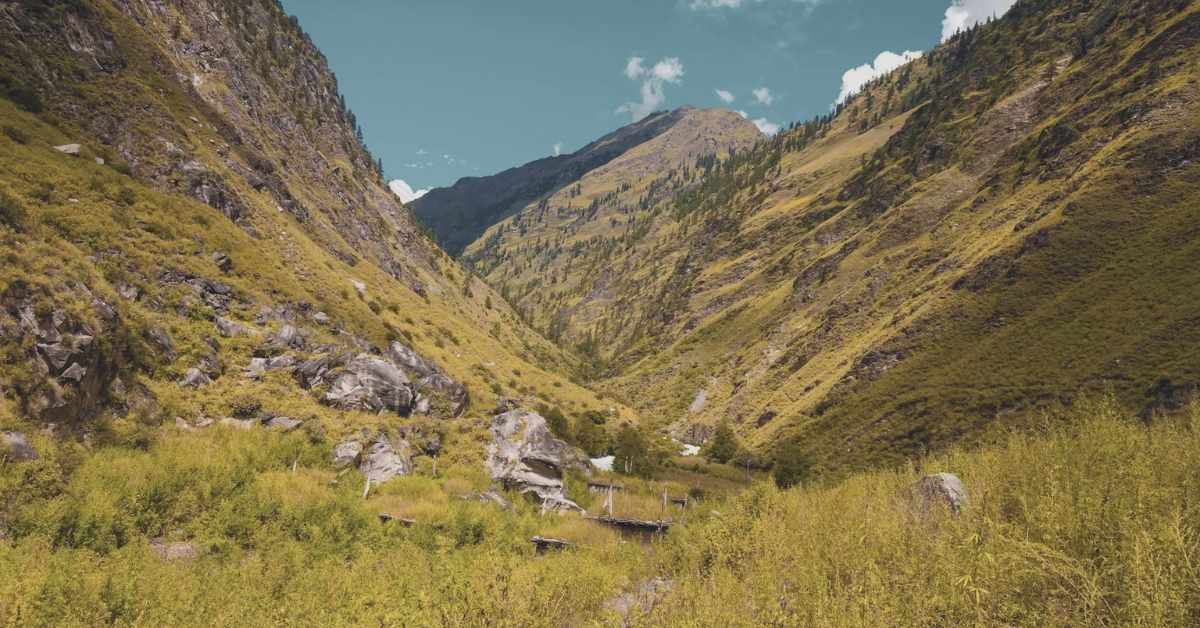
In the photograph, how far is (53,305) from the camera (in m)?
20.6

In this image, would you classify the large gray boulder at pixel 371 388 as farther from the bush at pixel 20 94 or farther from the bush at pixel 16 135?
the bush at pixel 20 94

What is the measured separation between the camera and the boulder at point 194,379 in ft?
86.0

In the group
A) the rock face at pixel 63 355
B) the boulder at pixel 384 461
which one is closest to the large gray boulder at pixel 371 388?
the boulder at pixel 384 461

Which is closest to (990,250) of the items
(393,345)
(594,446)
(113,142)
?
(594,446)

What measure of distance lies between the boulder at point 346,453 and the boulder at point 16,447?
1136 cm

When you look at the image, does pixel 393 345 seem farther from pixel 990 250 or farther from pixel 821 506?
pixel 990 250

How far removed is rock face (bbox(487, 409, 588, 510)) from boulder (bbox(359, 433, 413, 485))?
18.1 ft

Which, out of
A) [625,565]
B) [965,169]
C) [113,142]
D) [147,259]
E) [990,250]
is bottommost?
[625,565]

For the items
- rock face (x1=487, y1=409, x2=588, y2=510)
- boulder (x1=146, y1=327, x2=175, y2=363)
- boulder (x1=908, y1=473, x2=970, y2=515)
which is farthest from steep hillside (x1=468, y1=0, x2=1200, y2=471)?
boulder (x1=146, y1=327, x2=175, y2=363)

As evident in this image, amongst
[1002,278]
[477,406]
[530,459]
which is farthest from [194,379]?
[1002,278]

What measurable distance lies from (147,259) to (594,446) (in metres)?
46.3

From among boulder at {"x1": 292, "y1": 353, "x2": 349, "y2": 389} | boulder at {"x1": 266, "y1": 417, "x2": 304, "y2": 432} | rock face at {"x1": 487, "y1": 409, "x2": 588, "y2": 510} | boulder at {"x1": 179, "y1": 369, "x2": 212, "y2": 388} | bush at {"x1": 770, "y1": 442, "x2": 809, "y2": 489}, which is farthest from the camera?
bush at {"x1": 770, "y1": 442, "x2": 809, "y2": 489}

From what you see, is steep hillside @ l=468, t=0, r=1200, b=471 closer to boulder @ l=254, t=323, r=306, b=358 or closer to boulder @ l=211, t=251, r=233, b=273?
boulder @ l=254, t=323, r=306, b=358

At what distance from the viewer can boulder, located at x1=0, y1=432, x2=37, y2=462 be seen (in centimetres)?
1557
